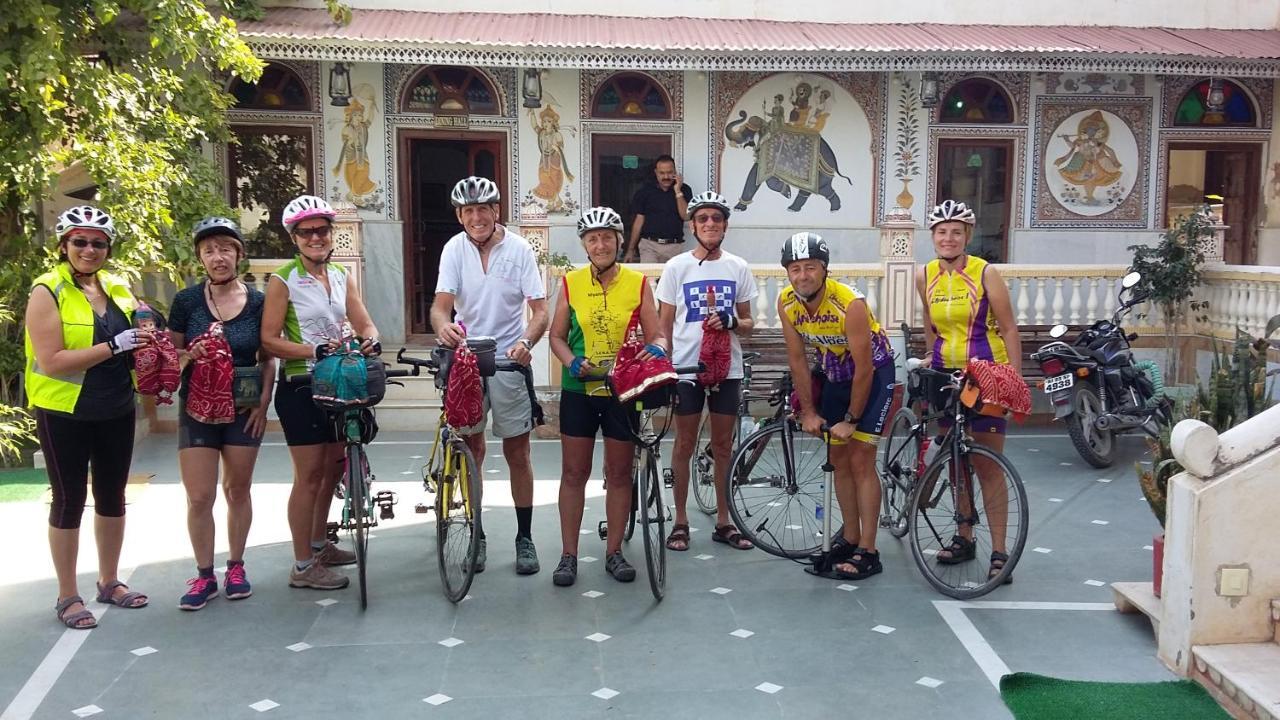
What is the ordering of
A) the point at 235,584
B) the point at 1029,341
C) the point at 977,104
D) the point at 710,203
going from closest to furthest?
the point at 235,584
the point at 710,203
the point at 1029,341
the point at 977,104

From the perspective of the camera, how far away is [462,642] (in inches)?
183

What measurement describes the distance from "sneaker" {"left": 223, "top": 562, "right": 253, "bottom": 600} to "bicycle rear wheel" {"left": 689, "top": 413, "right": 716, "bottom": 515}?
2.54 metres

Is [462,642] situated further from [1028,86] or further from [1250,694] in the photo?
[1028,86]

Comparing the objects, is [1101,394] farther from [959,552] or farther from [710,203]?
[710,203]

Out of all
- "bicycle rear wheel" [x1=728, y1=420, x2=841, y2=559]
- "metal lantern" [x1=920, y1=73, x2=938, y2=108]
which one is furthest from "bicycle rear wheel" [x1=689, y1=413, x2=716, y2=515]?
"metal lantern" [x1=920, y1=73, x2=938, y2=108]

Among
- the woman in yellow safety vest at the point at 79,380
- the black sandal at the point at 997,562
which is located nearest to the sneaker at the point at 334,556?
the woman in yellow safety vest at the point at 79,380

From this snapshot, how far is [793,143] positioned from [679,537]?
7.04 meters

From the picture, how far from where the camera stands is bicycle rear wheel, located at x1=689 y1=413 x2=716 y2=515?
6.50 metres

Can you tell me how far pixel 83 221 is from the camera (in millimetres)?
4621

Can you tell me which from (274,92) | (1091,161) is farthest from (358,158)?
(1091,161)

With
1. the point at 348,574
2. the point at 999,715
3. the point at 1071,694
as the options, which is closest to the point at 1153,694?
the point at 1071,694

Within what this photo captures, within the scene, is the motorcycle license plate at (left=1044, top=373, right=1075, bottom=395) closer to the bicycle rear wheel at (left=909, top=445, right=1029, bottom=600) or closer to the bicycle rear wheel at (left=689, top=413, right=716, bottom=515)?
the bicycle rear wheel at (left=909, top=445, right=1029, bottom=600)

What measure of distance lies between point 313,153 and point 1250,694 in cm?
1027

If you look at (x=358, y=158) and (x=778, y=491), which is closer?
(x=778, y=491)
